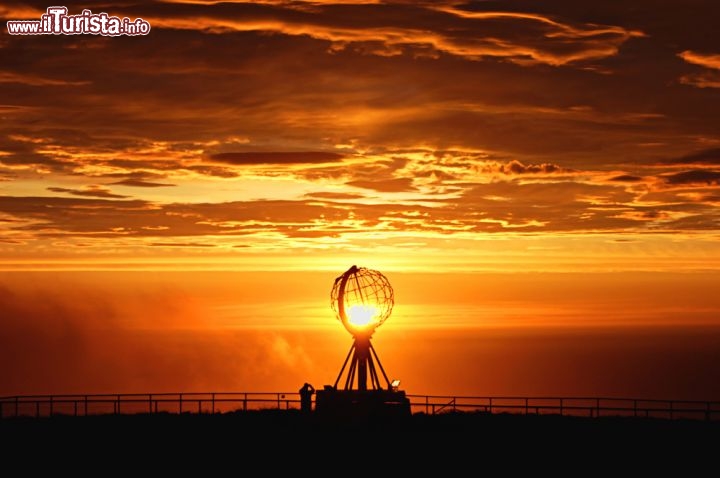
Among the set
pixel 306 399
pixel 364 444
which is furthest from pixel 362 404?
pixel 364 444

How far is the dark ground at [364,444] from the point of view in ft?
129

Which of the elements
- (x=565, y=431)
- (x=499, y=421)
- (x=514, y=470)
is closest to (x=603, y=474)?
(x=514, y=470)

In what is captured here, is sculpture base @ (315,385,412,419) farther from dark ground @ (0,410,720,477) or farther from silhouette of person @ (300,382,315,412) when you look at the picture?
silhouette of person @ (300,382,315,412)

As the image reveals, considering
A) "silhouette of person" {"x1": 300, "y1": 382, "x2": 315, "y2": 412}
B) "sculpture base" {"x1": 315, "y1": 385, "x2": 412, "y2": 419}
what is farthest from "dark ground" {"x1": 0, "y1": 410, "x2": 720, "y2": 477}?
"silhouette of person" {"x1": 300, "y1": 382, "x2": 315, "y2": 412}

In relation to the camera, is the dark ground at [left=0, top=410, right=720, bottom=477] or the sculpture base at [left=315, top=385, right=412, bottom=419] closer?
the dark ground at [left=0, top=410, right=720, bottom=477]

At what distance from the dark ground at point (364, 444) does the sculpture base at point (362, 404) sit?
13.2 inches

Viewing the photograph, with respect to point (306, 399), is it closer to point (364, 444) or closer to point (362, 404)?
point (362, 404)

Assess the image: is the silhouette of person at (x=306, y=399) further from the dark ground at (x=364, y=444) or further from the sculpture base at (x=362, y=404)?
the dark ground at (x=364, y=444)

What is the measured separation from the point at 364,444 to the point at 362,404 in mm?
5950

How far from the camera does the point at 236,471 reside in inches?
1519

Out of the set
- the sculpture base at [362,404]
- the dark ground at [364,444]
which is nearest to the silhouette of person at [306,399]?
the sculpture base at [362,404]

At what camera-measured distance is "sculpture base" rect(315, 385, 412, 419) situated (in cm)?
5044

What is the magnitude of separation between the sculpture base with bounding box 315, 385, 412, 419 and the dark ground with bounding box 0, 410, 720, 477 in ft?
1.10

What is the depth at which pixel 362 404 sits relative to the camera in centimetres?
5084
